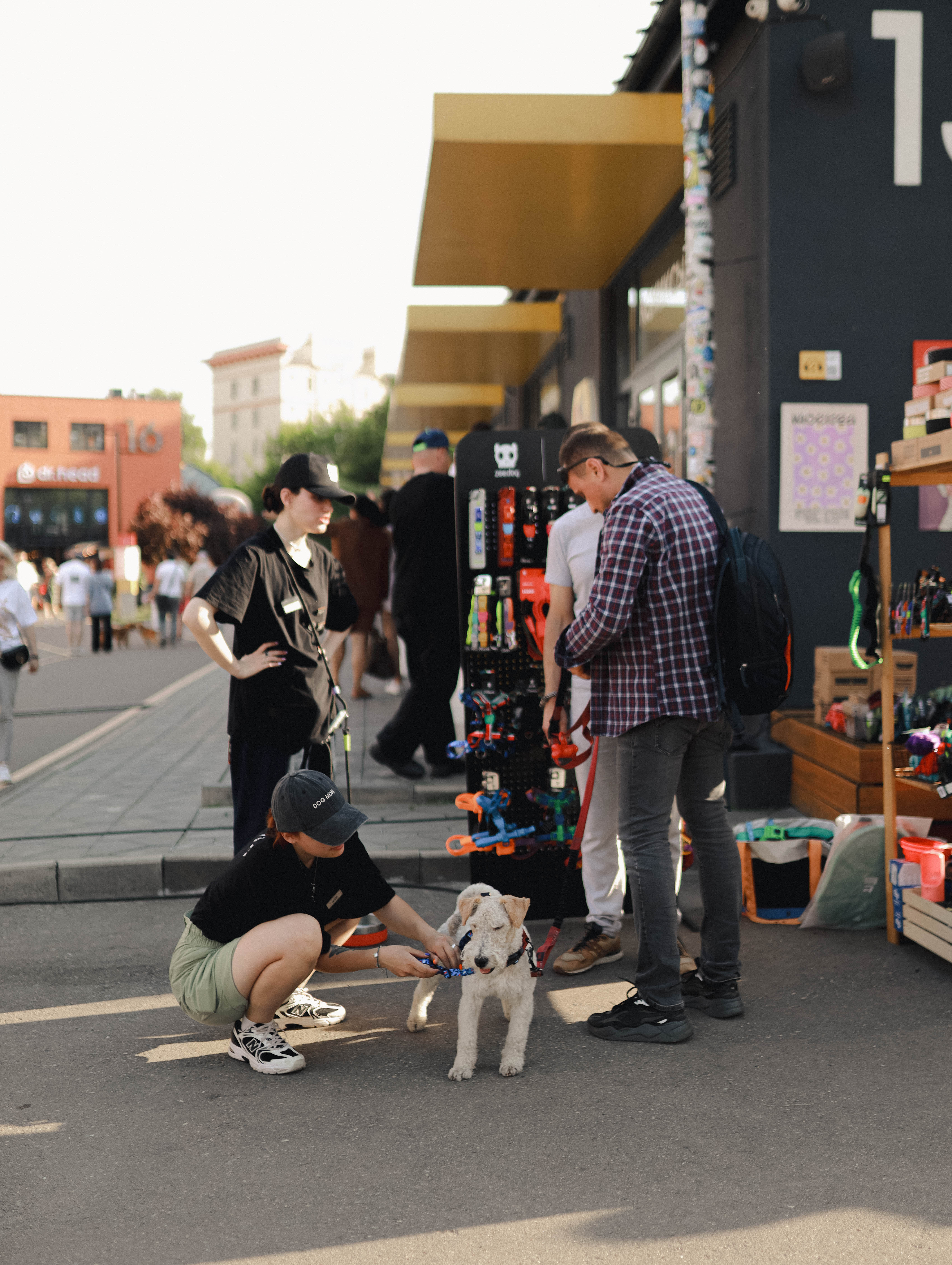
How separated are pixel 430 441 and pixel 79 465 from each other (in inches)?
2028

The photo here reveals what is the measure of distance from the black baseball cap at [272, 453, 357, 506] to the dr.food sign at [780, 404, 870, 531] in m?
3.68

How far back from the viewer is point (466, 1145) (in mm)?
3039

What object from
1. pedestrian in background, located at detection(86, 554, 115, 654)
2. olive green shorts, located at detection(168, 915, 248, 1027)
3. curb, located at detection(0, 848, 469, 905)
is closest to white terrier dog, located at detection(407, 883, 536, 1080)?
olive green shorts, located at detection(168, 915, 248, 1027)

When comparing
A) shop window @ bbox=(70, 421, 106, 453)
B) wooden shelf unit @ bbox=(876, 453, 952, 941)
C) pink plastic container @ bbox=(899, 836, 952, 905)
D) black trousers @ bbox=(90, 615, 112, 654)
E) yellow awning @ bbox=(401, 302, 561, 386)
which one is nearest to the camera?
pink plastic container @ bbox=(899, 836, 952, 905)

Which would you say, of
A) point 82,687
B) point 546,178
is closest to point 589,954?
point 546,178

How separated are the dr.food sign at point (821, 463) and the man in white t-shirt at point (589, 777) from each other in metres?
3.10

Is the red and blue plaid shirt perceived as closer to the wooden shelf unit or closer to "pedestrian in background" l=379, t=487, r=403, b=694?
the wooden shelf unit

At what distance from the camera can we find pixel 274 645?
14.6 feet

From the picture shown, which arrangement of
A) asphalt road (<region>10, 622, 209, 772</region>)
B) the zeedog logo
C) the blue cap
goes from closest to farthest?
the zeedog logo
the blue cap
asphalt road (<region>10, 622, 209, 772</region>)

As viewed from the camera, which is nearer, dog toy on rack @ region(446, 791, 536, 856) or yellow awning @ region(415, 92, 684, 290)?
dog toy on rack @ region(446, 791, 536, 856)

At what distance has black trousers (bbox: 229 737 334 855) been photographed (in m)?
4.45

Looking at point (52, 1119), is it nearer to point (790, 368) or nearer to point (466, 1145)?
point (466, 1145)

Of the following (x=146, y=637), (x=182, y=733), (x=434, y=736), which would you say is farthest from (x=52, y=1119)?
(x=146, y=637)

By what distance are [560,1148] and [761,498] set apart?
16.8 feet
